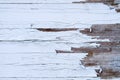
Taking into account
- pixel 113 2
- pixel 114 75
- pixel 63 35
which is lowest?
pixel 114 75

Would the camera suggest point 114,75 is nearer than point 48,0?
Yes

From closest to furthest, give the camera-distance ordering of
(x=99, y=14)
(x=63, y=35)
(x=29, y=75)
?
(x=29, y=75)
(x=63, y=35)
(x=99, y=14)

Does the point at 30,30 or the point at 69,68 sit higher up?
the point at 30,30

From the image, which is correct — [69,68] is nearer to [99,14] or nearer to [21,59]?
[21,59]

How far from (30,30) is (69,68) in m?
0.28

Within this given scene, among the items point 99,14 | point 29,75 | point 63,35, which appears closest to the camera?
point 29,75

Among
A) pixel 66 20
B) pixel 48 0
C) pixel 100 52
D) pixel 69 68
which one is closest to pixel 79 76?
pixel 69 68

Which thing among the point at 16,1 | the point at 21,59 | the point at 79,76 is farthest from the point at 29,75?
the point at 16,1

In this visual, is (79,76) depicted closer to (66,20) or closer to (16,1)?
(66,20)

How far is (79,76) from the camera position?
1.31 metres

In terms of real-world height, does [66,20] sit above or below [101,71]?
above

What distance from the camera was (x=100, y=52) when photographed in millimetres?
1408

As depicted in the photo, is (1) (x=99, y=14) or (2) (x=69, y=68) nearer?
(2) (x=69, y=68)

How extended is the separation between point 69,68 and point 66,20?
0.95 ft
